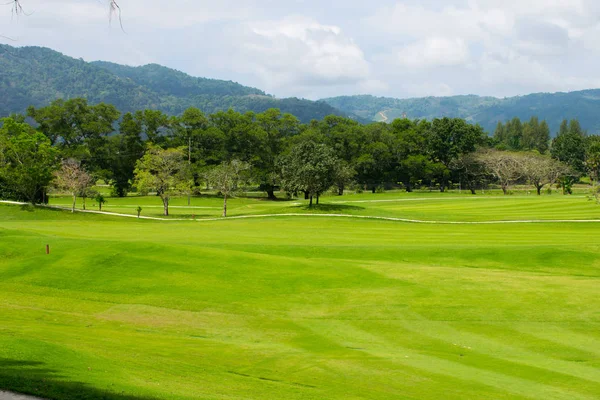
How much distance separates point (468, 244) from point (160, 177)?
39370mm

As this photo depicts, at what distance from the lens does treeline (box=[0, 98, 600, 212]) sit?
67.9 metres

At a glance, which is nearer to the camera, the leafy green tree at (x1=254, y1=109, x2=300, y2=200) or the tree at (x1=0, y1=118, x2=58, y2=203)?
the tree at (x1=0, y1=118, x2=58, y2=203)

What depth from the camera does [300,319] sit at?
2025cm

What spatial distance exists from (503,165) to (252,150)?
5082 cm

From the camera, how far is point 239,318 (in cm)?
2014

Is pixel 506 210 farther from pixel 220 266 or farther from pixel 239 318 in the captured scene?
pixel 239 318

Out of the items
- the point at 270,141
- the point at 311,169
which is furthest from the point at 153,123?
the point at 311,169

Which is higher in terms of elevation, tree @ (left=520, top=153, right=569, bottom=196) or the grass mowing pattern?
tree @ (left=520, top=153, right=569, bottom=196)

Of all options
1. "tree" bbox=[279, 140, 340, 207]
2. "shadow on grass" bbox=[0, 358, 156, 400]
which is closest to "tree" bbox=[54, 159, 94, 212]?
"tree" bbox=[279, 140, 340, 207]

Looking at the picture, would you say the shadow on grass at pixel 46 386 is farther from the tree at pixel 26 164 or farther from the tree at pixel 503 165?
the tree at pixel 503 165

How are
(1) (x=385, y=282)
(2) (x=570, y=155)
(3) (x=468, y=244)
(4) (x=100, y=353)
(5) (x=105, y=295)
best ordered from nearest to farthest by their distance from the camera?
(4) (x=100, y=353)
(5) (x=105, y=295)
(1) (x=385, y=282)
(3) (x=468, y=244)
(2) (x=570, y=155)

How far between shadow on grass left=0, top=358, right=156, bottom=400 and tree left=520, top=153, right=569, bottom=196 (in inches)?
4295

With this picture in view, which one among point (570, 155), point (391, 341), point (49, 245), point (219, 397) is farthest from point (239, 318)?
point (570, 155)

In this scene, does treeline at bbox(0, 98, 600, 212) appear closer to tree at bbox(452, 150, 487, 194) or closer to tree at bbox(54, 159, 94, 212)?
tree at bbox(452, 150, 487, 194)
